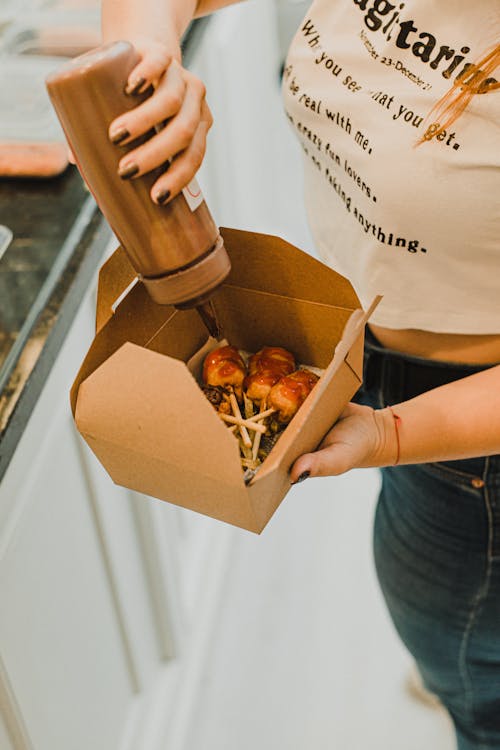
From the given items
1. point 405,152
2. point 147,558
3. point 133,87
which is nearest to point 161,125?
point 133,87

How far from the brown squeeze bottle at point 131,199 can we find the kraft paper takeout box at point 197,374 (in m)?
0.07

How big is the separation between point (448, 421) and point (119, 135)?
40 centimetres

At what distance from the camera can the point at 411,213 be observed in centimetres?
84

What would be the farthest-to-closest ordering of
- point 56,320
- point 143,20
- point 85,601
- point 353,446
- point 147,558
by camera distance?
1. point 147,558
2. point 85,601
3. point 56,320
4. point 143,20
5. point 353,446

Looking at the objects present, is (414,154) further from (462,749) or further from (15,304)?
(462,749)

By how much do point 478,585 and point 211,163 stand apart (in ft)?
3.57

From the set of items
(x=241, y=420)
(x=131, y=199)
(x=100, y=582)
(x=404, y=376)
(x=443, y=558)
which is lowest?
(x=100, y=582)

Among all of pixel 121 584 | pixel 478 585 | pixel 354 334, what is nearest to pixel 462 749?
pixel 478 585

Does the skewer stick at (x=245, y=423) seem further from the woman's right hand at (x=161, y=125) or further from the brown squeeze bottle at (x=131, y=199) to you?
the woman's right hand at (x=161, y=125)

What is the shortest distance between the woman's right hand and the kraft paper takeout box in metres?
0.12

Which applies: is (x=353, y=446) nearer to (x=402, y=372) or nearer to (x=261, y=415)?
(x=261, y=415)

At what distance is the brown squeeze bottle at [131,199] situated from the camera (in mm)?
642

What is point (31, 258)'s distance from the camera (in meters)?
1.11

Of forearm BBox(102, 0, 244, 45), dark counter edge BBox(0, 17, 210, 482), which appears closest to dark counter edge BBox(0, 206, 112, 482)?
dark counter edge BBox(0, 17, 210, 482)
